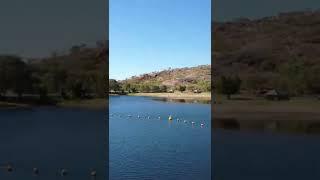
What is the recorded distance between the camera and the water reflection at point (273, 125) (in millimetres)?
8000

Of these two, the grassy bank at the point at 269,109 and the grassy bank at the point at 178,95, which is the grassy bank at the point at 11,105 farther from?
the grassy bank at the point at 178,95

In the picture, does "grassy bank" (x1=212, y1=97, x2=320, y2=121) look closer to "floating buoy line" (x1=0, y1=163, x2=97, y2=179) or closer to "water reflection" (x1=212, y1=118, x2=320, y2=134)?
"water reflection" (x1=212, y1=118, x2=320, y2=134)

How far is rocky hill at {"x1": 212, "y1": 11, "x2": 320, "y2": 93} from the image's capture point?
8617 millimetres

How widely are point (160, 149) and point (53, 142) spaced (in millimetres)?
3040

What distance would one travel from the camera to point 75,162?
662 cm

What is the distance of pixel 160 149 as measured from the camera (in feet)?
30.8

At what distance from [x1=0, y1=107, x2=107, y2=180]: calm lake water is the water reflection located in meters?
2.72

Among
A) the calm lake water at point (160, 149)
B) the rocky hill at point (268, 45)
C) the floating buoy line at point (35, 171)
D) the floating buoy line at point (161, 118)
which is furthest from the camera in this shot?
the floating buoy line at point (161, 118)

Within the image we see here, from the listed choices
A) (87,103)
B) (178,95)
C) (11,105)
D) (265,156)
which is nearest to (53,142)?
(87,103)

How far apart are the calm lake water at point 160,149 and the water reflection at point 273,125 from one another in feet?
2.43

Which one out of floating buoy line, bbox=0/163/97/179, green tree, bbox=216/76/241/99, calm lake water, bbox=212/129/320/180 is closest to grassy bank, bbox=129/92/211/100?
green tree, bbox=216/76/241/99

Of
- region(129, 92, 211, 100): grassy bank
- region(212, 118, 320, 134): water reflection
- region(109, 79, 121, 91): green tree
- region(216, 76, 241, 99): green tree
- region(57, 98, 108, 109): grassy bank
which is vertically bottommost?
region(212, 118, 320, 134): water reflection

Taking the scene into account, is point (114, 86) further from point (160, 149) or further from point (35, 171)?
point (35, 171)

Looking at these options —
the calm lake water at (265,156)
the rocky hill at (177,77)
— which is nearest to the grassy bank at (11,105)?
the calm lake water at (265,156)
